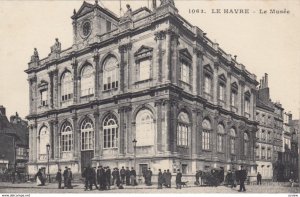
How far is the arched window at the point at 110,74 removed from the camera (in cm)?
2381

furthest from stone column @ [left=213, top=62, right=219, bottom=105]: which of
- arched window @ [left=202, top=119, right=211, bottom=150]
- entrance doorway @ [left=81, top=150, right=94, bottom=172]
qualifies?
entrance doorway @ [left=81, top=150, right=94, bottom=172]

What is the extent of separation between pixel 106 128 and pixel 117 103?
6.37ft

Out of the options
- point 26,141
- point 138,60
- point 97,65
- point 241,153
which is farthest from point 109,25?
point 26,141

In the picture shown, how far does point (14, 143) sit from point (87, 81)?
53.3 feet

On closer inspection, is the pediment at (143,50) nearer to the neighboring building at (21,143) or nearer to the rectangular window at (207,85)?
the rectangular window at (207,85)

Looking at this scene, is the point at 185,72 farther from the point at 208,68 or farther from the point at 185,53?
the point at 208,68

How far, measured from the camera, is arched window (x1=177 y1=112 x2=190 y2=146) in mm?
21828

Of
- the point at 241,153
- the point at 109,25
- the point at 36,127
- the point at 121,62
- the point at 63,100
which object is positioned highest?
the point at 109,25

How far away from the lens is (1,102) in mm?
18922

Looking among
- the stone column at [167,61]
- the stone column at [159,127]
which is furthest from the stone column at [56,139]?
the stone column at [167,61]

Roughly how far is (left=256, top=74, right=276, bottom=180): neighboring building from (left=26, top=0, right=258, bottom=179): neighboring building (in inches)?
292

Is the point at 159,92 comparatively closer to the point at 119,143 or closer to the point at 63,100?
the point at 119,143

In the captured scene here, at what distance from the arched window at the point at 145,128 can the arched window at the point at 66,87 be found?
23.1ft

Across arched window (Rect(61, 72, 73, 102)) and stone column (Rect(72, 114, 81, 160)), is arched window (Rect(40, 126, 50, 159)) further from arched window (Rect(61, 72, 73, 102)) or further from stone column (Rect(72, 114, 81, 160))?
stone column (Rect(72, 114, 81, 160))
